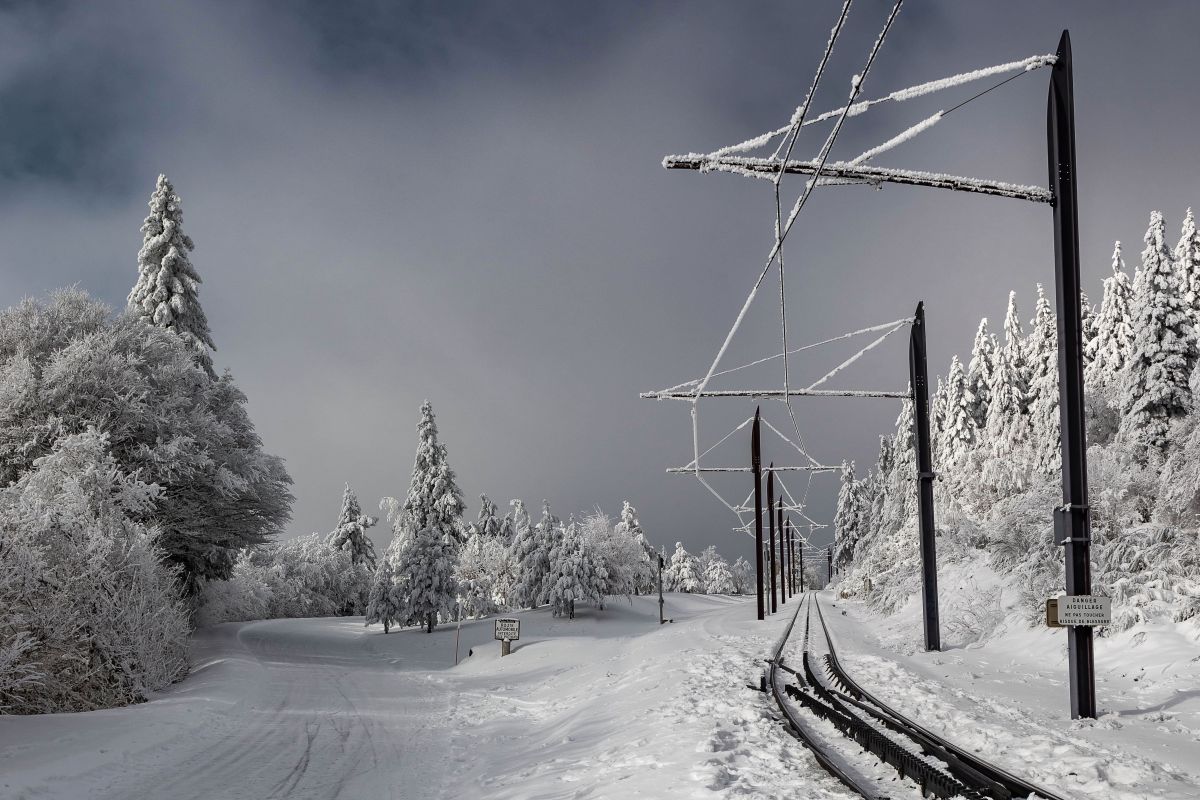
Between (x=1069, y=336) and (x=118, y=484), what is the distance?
2452 centimetres

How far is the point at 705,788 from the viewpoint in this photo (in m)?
7.01

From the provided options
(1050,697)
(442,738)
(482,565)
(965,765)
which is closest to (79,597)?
A: (442,738)

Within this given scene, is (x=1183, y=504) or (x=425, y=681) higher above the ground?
(x=1183, y=504)

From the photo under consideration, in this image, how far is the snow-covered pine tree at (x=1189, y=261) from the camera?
4009 cm

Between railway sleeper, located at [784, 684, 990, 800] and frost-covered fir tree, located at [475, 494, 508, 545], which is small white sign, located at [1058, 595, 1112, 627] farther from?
frost-covered fir tree, located at [475, 494, 508, 545]

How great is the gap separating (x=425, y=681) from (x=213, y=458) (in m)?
13.3

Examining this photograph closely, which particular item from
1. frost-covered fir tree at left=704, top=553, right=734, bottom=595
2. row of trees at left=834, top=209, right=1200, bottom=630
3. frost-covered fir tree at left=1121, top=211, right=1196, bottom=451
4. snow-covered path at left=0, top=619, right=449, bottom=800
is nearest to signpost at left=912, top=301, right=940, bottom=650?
row of trees at left=834, top=209, right=1200, bottom=630

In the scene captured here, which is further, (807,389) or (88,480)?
(88,480)

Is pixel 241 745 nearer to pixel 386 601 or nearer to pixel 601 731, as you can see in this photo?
pixel 601 731

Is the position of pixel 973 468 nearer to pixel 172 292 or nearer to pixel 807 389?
pixel 807 389

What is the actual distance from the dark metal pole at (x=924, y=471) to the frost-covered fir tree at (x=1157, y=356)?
58.1 feet

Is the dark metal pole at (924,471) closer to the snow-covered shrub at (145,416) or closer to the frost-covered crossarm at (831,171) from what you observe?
the frost-covered crossarm at (831,171)

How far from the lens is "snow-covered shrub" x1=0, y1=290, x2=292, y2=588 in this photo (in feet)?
80.6

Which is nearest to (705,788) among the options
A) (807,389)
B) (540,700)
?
(540,700)
